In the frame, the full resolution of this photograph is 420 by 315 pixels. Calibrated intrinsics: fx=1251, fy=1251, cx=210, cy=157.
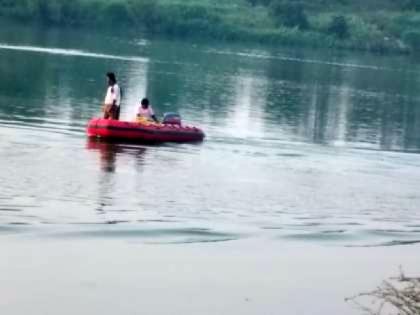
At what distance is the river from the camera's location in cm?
1437

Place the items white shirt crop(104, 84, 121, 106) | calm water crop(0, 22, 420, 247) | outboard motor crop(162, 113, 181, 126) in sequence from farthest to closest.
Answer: outboard motor crop(162, 113, 181, 126), white shirt crop(104, 84, 121, 106), calm water crop(0, 22, 420, 247)

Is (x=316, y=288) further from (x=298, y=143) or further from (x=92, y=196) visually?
(x=298, y=143)

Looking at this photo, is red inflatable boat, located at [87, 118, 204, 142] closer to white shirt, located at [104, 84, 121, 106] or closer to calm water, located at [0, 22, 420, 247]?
calm water, located at [0, 22, 420, 247]

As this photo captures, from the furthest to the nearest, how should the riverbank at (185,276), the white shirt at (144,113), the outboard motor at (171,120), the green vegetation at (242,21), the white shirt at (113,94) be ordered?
the green vegetation at (242,21) < the outboard motor at (171,120) < the white shirt at (144,113) < the white shirt at (113,94) < the riverbank at (185,276)

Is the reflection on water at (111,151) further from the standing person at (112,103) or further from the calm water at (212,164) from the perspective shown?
the standing person at (112,103)

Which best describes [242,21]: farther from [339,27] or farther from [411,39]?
[411,39]

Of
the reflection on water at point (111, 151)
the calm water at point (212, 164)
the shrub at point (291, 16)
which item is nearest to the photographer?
the calm water at point (212, 164)

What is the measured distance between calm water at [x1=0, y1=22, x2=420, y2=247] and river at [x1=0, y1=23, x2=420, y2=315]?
5 cm

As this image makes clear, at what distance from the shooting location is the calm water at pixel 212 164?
17844 millimetres

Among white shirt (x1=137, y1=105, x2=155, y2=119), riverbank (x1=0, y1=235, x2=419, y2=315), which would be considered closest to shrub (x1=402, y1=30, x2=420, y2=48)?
white shirt (x1=137, y1=105, x2=155, y2=119)

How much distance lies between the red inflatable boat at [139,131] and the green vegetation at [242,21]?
67.3 metres

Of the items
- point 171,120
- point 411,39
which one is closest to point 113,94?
point 171,120

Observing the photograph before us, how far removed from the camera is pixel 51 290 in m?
13.8

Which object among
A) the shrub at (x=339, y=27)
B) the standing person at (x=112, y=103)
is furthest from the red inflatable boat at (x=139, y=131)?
the shrub at (x=339, y=27)
